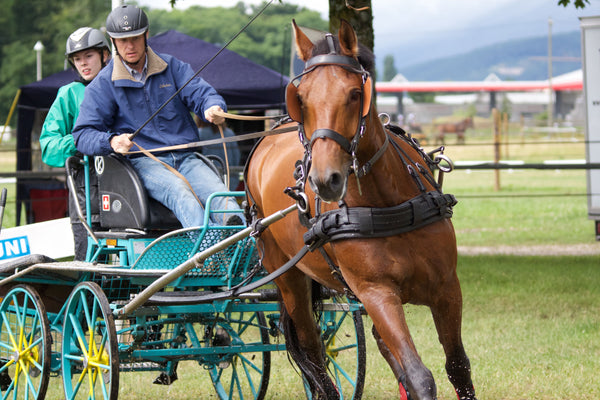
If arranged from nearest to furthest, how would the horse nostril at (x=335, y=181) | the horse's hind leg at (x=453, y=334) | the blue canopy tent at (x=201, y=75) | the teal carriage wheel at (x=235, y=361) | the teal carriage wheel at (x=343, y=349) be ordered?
the horse nostril at (x=335, y=181), the horse's hind leg at (x=453, y=334), the teal carriage wheel at (x=343, y=349), the teal carriage wheel at (x=235, y=361), the blue canopy tent at (x=201, y=75)

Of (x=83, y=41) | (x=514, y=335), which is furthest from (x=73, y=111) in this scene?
(x=514, y=335)

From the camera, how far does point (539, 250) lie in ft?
40.5

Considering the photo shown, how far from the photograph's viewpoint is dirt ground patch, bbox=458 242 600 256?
39.1 feet

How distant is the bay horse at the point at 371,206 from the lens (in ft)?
11.0

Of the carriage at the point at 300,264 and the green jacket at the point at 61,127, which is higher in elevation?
the green jacket at the point at 61,127

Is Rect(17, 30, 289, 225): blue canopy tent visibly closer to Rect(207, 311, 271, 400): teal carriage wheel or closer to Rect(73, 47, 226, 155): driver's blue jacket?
Rect(207, 311, 271, 400): teal carriage wheel

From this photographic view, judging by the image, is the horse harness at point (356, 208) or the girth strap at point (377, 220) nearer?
the horse harness at point (356, 208)

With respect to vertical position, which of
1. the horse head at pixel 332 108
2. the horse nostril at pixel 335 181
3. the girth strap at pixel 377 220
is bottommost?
the girth strap at pixel 377 220

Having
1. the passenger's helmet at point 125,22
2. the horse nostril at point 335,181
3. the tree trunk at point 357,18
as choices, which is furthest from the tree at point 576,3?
the horse nostril at point 335,181

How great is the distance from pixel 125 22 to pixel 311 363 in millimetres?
2299

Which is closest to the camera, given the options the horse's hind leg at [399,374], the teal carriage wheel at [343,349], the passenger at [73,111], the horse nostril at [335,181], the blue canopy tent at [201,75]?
the horse nostril at [335,181]

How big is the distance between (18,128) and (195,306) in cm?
864

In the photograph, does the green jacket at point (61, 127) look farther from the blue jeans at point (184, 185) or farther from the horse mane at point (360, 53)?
the horse mane at point (360, 53)

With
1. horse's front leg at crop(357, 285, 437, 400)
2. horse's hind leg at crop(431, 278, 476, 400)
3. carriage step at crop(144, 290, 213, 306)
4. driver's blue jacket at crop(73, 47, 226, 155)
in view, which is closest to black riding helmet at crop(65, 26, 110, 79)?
driver's blue jacket at crop(73, 47, 226, 155)
